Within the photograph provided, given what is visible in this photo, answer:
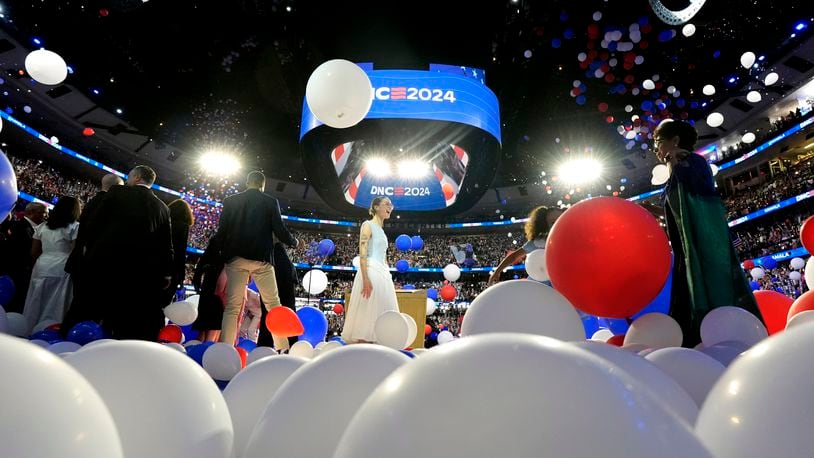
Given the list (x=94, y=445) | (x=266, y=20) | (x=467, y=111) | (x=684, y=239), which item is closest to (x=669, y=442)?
(x=94, y=445)

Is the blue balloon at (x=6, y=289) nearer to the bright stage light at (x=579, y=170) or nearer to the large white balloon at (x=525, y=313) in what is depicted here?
the large white balloon at (x=525, y=313)

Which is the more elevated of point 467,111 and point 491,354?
point 467,111

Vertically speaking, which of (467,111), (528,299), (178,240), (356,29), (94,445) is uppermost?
(356,29)

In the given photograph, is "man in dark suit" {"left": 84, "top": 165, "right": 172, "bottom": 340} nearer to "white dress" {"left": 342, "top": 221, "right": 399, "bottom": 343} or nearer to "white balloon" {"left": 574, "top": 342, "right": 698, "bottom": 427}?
"white dress" {"left": 342, "top": 221, "right": 399, "bottom": 343}

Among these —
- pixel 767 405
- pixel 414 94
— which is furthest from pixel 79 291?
pixel 414 94

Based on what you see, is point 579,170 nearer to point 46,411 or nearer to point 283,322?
point 283,322

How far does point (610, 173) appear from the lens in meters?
21.1

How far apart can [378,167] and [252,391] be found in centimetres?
1028

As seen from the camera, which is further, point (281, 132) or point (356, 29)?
point (281, 132)

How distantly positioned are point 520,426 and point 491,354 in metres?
0.08

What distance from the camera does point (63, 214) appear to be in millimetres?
3680

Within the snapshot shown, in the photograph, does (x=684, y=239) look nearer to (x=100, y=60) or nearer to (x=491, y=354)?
(x=491, y=354)

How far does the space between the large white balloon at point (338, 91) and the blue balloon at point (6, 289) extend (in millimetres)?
3077

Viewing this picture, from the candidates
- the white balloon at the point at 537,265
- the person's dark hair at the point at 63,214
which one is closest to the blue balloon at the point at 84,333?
the person's dark hair at the point at 63,214
